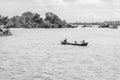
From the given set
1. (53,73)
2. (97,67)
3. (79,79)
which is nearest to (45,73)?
(53,73)

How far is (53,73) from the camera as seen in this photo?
3550 centimetres

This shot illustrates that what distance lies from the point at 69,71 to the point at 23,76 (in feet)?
24.5

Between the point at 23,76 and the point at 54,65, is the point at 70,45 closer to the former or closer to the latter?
the point at 54,65

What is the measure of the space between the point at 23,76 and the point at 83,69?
1048 centimetres

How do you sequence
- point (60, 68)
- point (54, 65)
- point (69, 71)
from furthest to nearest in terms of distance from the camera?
point (54, 65) < point (60, 68) < point (69, 71)

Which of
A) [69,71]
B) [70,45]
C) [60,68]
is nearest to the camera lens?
[69,71]

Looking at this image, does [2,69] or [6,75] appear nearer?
[6,75]

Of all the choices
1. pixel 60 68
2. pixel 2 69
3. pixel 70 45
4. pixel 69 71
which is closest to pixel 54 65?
pixel 60 68

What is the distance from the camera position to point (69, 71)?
36750 millimetres

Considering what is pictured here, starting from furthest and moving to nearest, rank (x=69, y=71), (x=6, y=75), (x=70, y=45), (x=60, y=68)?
(x=70, y=45), (x=60, y=68), (x=69, y=71), (x=6, y=75)

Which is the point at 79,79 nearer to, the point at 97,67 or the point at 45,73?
the point at 45,73

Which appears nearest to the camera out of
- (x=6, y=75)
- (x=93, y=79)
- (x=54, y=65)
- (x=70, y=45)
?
(x=93, y=79)

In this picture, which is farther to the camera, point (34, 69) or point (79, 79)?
point (34, 69)

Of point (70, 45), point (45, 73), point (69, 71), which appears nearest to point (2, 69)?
point (45, 73)
